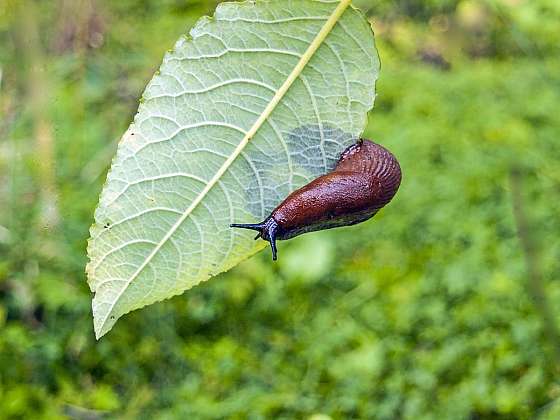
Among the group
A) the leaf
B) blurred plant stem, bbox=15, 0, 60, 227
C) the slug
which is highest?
the leaf

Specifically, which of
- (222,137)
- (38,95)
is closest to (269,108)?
(222,137)

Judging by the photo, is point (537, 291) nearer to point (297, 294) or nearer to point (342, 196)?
point (297, 294)

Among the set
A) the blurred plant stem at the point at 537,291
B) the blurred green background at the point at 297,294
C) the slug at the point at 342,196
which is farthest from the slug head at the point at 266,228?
the blurred plant stem at the point at 537,291

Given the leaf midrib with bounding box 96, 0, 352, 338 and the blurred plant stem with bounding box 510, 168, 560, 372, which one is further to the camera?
the blurred plant stem with bounding box 510, 168, 560, 372

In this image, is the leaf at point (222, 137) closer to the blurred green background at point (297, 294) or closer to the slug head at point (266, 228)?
the slug head at point (266, 228)

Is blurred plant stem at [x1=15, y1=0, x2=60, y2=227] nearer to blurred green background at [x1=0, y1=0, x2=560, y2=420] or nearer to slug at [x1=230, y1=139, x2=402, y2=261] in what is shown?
blurred green background at [x1=0, y1=0, x2=560, y2=420]

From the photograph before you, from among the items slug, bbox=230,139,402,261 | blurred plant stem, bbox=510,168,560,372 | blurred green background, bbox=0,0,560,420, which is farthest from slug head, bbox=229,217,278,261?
blurred plant stem, bbox=510,168,560,372
